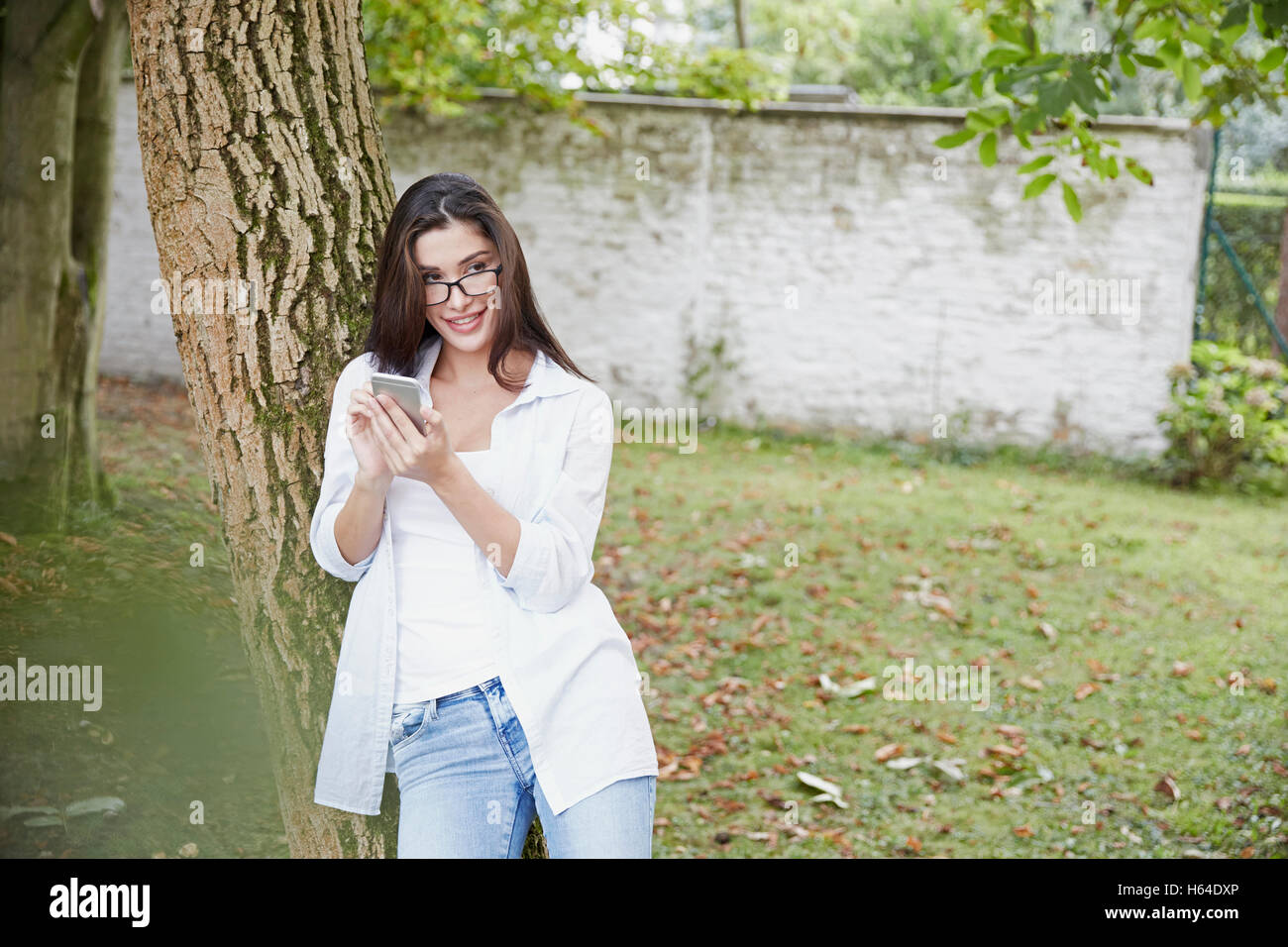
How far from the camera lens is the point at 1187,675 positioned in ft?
18.7

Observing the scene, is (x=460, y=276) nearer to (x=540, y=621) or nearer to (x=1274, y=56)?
(x=540, y=621)

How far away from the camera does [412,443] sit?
2.03 m

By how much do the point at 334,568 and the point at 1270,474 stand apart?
9.05m

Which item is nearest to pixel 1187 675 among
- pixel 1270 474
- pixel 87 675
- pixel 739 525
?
pixel 739 525

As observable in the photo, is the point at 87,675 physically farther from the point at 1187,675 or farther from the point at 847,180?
the point at 847,180

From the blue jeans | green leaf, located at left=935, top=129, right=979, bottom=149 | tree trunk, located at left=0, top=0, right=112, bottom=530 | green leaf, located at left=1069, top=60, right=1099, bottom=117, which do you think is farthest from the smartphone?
tree trunk, located at left=0, top=0, right=112, bottom=530

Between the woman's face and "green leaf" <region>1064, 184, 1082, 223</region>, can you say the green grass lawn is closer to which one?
the woman's face

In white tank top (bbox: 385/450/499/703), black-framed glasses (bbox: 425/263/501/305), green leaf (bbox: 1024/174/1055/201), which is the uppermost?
green leaf (bbox: 1024/174/1055/201)

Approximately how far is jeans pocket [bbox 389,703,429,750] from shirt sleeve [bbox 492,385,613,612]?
304 millimetres

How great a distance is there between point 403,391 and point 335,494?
338 millimetres

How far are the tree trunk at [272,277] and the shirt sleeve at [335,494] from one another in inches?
12.8

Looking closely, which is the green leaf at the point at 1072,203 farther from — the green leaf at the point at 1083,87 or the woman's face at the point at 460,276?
the woman's face at the point at 460,276

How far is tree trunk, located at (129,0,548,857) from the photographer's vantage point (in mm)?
2502

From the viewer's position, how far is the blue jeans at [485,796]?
2109 mm
